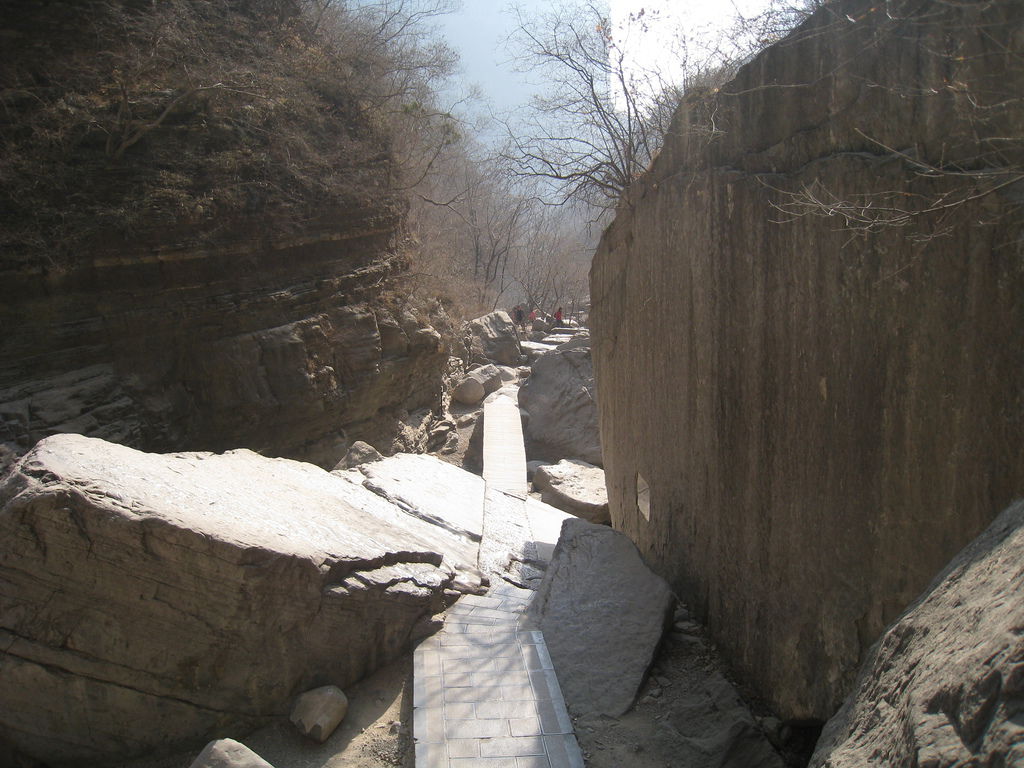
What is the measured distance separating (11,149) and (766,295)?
997 centimetres

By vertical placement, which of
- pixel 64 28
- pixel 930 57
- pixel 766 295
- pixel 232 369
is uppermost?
pixel 64 28

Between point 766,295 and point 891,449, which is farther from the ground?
point 766,295

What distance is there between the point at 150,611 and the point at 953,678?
3500 millimetres

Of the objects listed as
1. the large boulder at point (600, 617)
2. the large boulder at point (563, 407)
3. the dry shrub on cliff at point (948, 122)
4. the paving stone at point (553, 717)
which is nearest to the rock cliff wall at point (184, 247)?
the large boulder at point (563, 407)

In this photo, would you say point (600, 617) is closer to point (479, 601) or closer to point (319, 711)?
Result: point (479, 601)

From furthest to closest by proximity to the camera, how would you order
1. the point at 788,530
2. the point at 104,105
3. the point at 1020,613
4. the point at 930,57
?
the point at 104,105 < the point at 788,530 < the point at 930,57 < the point at 1020,613

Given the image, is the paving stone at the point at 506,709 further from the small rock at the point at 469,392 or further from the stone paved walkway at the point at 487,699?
the small rock at the point at 469,392

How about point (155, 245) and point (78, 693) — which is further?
point (155, 245)

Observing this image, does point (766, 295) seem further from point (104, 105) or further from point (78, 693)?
point (104, 105)

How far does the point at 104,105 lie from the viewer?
34.9ft

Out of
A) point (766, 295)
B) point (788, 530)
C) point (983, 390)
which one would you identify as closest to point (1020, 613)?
point (983, 390)

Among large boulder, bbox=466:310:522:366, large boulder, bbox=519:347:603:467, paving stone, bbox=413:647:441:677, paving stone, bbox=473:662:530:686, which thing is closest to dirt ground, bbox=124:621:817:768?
paving stone, bbox=413:647:441:677

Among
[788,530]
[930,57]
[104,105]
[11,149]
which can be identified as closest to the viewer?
[930,57]

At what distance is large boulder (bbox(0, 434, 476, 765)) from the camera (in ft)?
12.3
